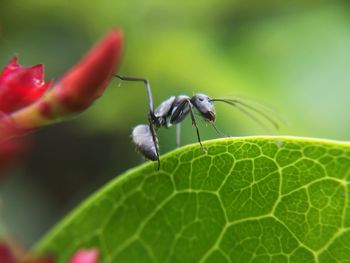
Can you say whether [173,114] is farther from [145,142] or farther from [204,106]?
[145,142]

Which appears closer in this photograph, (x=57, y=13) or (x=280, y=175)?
(x=280, y=175)

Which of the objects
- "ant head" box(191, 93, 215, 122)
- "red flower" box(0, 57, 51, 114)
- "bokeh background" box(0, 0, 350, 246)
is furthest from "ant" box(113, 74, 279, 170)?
"red flower" box(0, 57, 51, 114)

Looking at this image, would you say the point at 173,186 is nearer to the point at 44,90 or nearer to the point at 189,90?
the point at 44,90

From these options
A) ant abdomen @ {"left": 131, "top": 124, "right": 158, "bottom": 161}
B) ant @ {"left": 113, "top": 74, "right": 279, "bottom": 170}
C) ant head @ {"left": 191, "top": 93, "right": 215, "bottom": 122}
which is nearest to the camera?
ant abdomen @ {"left": 131, "top": 124, "right": 158, "bottom": 161}

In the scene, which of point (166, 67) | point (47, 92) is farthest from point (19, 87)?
point (166, 67)

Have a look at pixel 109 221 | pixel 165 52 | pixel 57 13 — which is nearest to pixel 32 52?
pixel 57 13

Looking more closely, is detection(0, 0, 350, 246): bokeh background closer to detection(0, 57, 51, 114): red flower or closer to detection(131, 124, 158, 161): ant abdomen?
detection(131, 124, 158, 161): ant abdomen
